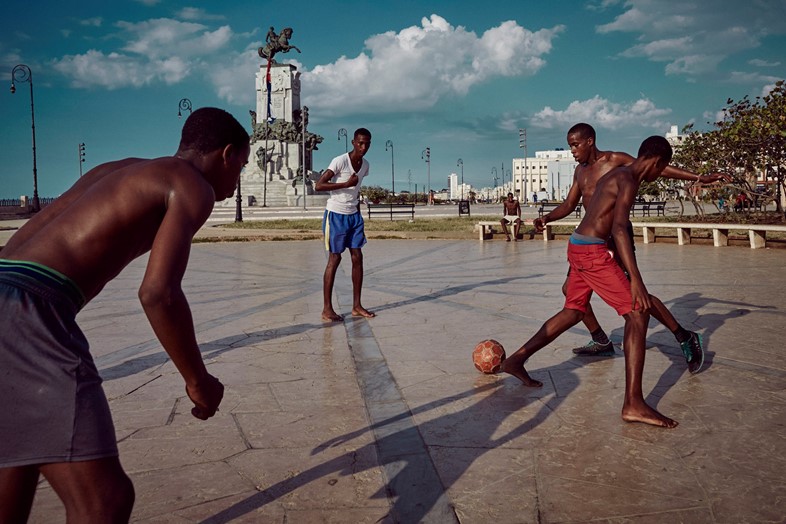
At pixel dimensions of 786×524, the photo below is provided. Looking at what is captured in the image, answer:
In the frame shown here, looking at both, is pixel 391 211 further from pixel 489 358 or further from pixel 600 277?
pixel 600 277

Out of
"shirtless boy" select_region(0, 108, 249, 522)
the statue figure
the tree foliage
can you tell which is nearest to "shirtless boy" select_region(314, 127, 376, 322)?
"shirtless boy" select_region(0, 108, 249, 522)

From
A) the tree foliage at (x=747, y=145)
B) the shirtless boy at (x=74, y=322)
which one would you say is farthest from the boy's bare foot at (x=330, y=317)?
the tree foliage at (x=747, y=145)

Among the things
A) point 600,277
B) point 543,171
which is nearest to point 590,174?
point 600,277

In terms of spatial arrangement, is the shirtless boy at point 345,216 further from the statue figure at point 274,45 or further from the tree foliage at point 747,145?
the statue figure at point 274,45

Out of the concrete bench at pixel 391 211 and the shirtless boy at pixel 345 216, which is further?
the concrete bench at pixel 391 211

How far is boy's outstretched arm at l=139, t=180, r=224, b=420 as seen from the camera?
1.69m

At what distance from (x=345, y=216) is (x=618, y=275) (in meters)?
3.57

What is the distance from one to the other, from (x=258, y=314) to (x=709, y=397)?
15.1 feet

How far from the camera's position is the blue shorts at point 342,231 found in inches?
269

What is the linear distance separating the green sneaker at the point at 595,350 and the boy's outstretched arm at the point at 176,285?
3876 millimetres

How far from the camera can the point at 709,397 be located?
3992mm

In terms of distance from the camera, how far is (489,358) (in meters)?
4.56

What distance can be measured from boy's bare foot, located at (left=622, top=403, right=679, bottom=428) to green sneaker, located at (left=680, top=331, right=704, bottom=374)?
1120 millimetres

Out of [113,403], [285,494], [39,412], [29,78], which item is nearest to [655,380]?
[285,494]
